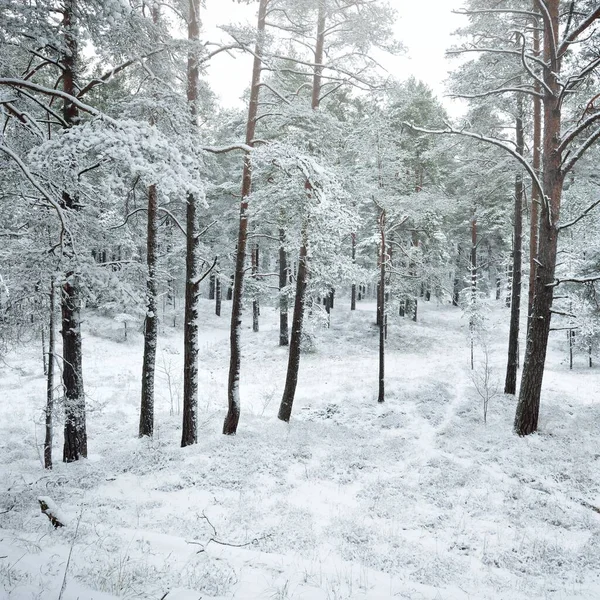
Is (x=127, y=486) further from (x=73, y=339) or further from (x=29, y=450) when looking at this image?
(x=29, y=450)

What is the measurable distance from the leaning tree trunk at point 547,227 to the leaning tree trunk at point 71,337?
10489 millimetres

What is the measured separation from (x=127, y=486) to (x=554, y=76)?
13139 mm

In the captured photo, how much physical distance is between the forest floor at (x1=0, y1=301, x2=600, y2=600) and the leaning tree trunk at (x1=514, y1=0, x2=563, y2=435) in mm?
1809

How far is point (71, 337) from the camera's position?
327 inches

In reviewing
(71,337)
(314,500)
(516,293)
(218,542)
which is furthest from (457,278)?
(218,542)

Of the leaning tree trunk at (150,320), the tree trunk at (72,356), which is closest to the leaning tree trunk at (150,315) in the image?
the leaning tree trunk at (150,320)

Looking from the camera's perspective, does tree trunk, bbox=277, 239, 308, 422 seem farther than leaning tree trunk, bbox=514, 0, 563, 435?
Yes

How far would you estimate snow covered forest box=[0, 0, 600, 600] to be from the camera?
4832 mm

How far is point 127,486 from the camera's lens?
765 cm

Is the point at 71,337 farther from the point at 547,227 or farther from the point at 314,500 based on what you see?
the point at 547,227

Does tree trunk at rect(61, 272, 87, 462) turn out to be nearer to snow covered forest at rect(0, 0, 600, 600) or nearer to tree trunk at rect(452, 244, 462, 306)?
→ snow covered forest at rect(0, 0, 600, 600)

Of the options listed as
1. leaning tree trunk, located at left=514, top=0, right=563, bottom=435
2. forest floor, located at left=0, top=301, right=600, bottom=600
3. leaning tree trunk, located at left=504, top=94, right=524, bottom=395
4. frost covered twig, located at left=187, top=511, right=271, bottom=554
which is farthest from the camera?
leaning tree trunk, located at left=504, top=94, right=524, bottom=395

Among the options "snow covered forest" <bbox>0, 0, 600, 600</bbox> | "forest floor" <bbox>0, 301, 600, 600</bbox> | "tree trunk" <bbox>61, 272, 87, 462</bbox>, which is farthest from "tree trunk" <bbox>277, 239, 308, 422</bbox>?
"tree trunk" <bbox>61, 272, 87, 462</bbox>

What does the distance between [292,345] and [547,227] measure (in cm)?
772
